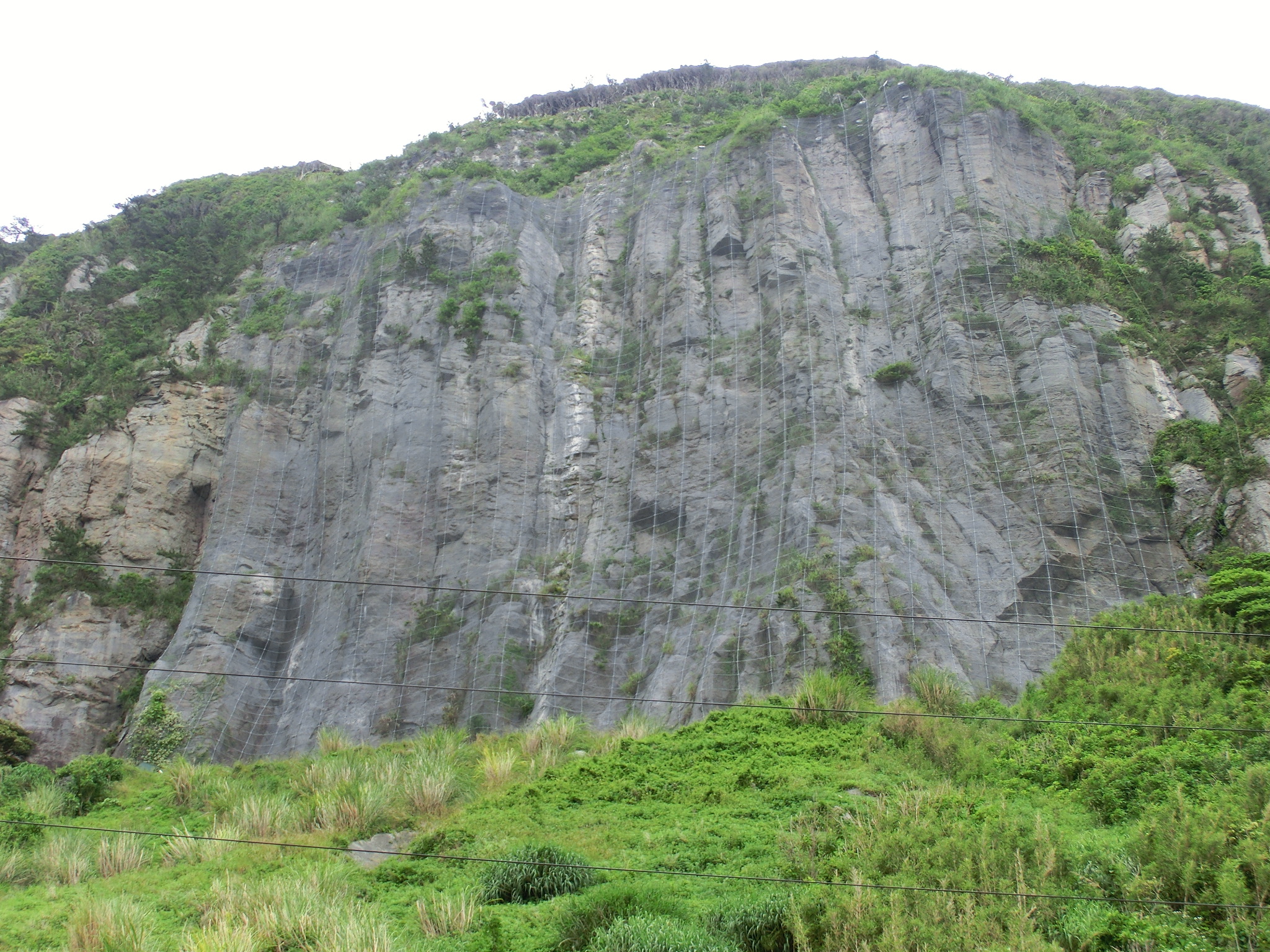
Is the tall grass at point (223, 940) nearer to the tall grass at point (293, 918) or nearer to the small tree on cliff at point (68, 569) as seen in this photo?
the tall grass at point (293, 918)

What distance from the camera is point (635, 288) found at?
27.1 m

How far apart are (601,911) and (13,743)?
18.2m

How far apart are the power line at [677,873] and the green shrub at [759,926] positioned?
394 millimetres

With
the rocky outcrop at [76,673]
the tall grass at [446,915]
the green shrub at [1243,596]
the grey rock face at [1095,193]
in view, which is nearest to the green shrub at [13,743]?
the rocky outcrop at [76,673]

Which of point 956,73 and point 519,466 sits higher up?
point 956,73

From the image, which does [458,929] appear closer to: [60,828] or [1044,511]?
[60,828]

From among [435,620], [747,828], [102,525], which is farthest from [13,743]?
[747,828]

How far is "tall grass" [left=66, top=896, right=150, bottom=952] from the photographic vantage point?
8555 mm

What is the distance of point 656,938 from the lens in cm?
791

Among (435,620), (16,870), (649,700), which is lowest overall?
(16,870)

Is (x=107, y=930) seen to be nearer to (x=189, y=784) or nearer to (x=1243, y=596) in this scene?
(x=189, y=784)

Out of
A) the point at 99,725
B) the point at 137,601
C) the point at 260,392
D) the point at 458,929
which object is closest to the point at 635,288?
the point at 260,392

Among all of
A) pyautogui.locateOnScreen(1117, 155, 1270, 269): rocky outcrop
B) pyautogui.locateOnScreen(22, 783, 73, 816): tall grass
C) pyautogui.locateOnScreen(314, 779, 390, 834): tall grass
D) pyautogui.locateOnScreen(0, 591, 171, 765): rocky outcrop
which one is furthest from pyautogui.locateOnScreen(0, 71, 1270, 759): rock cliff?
pyautogui.locateOnScreen(314, 779, 390, 834): tall grass

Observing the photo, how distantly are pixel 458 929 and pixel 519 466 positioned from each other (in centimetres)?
1532
